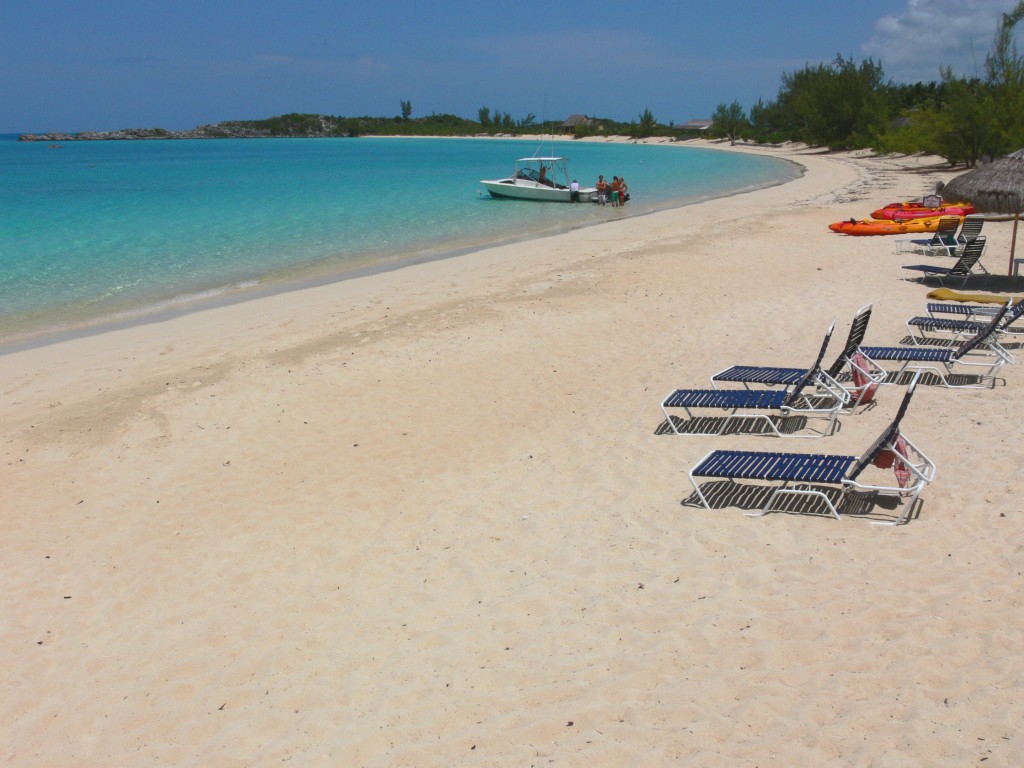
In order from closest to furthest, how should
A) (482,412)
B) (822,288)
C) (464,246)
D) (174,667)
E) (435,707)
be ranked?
(435,707) → (174,667) → (482,412) → (822,288) → (464,246)

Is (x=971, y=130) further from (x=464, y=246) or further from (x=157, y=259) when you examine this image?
(x=157, y=259)

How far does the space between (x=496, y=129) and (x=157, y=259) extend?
462 feet

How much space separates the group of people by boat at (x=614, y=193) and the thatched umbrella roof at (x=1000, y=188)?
18334 millimetres

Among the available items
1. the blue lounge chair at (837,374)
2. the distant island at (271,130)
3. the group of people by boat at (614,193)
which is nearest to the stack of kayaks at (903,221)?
the blue lounge chair at (837,374)

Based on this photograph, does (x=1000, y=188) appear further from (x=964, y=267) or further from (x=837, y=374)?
(x=837, y=374)

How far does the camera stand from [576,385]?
8133 millimetres

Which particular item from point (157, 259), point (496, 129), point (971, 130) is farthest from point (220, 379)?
point (496, 129)

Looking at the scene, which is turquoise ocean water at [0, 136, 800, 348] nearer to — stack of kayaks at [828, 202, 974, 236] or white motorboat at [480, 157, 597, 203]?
white motorboat at [480, 157, 597, 203]

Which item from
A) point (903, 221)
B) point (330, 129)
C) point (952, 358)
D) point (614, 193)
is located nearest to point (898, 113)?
point (614, 193)

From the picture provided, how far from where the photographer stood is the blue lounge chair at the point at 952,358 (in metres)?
7.49

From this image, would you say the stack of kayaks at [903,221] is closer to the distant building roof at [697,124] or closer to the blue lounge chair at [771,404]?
the blue lounge chair at [771,404]

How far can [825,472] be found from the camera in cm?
525

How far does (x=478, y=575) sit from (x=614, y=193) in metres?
27.1

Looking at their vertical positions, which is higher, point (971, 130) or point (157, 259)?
point (971, 130)
